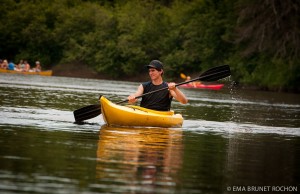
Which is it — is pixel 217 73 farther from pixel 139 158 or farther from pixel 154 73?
pixel 139 158

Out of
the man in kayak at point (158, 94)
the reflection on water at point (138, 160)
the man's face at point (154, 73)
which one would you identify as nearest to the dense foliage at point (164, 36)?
the man in kayak at point (158, 94)

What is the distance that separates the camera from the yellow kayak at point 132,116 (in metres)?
16.3

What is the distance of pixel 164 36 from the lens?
75.2 meters

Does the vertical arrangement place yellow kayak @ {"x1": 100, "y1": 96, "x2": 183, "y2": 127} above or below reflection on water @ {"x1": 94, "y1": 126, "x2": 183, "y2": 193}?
above

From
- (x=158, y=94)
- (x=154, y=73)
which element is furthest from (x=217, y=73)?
(x=154, y=73)

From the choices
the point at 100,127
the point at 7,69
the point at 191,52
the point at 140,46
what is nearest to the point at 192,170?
the point at 100,127

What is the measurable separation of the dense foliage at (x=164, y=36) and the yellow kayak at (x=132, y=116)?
115 ft

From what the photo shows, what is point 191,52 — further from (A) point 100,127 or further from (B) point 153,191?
(B) point 153,191

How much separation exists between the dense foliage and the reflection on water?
125 feet

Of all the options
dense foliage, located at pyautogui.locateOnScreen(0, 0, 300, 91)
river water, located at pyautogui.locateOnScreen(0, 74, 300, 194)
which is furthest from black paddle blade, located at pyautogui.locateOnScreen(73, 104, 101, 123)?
dense foliage, located at pyautogui.locateOnScreen(0, 0, 300, 91)

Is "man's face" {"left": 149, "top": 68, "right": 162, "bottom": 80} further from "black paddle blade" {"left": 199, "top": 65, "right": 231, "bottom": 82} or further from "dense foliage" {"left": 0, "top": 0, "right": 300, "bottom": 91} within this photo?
"dense foliage" {"left": 0, "top": 0, "right": 300, "bottom": 91}

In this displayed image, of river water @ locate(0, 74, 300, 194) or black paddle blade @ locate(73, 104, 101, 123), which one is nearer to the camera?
river water @ locate(0, 74, 300, 194)

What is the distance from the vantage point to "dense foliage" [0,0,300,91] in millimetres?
54219

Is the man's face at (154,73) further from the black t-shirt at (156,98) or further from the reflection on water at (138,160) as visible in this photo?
the reflection on water at (138,160)
